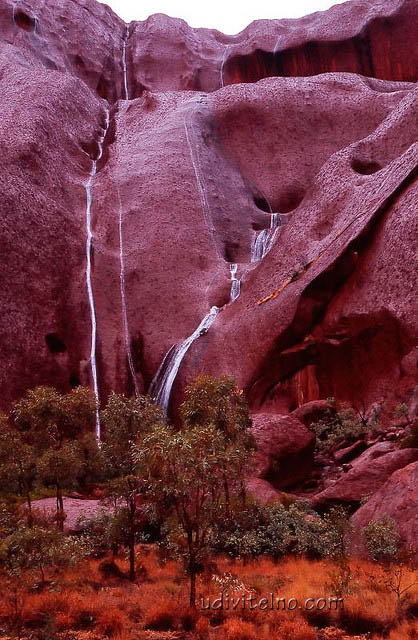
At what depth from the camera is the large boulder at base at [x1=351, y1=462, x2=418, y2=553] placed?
1234cm

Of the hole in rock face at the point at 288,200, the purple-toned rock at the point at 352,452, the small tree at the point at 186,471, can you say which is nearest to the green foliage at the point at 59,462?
the small tree at the point at 186,471

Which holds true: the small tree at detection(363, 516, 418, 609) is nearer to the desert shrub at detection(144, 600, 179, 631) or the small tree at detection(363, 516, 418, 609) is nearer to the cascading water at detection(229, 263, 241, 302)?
the desert shrub at detection(144, 600, 179, 631)

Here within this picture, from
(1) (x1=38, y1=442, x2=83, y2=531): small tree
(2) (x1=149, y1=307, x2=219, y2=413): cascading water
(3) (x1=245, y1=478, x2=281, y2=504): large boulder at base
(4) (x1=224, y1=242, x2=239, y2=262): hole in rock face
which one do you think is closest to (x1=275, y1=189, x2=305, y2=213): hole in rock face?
(4) (x1=224, y1=242, x2=239, y2=262): hole in rock face

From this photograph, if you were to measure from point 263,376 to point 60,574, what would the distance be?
14.5 m

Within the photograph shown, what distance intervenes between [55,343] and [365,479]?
18.7 meters

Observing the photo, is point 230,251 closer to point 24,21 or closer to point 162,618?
point 162,618

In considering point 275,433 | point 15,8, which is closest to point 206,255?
point 275,433

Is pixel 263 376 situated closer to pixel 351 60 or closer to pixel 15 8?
pixel 351 60

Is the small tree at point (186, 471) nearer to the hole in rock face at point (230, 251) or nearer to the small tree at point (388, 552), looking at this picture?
the small tree at point (388, 552)

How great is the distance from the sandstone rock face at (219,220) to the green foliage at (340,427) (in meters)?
1.26

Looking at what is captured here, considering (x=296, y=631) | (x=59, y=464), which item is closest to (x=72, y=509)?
(x=59, y=464)

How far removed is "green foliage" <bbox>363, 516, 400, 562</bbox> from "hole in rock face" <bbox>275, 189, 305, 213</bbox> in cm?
3022

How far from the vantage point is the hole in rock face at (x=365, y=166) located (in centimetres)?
3288

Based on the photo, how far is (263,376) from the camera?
26203 mm
